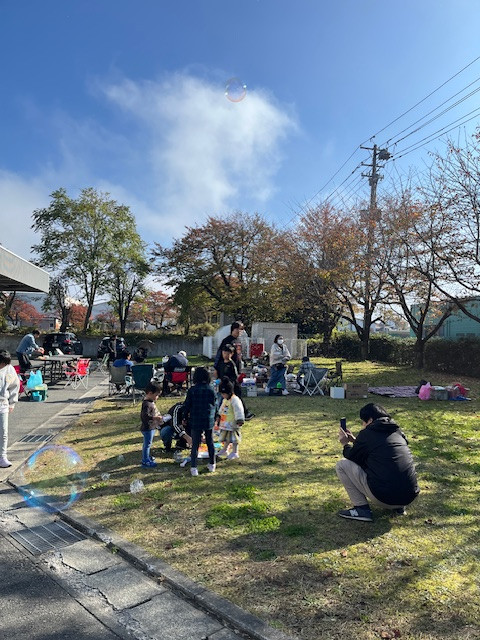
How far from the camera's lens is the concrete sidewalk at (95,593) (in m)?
2.74

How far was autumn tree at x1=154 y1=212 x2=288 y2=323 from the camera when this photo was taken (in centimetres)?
2728

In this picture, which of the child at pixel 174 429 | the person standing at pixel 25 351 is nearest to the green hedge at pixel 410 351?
the child at pixel 174 429

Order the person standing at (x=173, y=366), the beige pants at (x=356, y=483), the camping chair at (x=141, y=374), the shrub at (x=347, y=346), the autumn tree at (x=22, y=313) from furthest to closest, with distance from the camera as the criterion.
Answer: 1. the autumn tree at (x=22, y=313)
2. the shrub at (x=347, y=346)
3. the person standing at (x=173, y=366)
4. the camping chair at (x=141, y=374)
5. the beige pants at (x=356, y=483)

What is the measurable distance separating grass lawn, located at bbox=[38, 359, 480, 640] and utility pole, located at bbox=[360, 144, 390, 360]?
41.1 ft

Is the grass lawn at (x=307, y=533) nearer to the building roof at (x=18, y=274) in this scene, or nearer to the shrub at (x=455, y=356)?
the building roof at (x=18, y=274)

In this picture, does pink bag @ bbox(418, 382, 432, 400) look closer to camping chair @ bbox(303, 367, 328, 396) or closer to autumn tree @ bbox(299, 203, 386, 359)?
camping chair @ bbox(303, 367, 328, 396)

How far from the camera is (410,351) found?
21734 millimetres

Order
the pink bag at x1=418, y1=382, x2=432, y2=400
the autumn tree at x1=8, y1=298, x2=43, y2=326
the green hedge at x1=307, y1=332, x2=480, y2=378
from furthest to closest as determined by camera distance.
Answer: the autumn tree at x1=8, y1=298, x2=43, y2=326 → the green hedge at x1=307, y1=332, x2=480, y2=378 → the pink bag at x1=418, y1=382, x2=432, y2=400

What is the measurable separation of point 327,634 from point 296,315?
28150mm

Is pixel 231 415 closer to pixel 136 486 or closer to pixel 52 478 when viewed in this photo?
pixel 136 486

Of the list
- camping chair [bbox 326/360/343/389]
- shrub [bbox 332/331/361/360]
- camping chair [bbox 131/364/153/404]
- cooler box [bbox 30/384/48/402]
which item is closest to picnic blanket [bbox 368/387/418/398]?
camping chair [bbox 326/360/343/389]

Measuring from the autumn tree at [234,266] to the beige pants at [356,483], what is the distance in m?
22.2

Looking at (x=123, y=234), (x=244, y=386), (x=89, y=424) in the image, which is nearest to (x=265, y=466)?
(x=89, y=424)

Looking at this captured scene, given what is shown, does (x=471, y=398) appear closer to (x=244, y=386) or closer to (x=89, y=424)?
(x=244, y=386)
